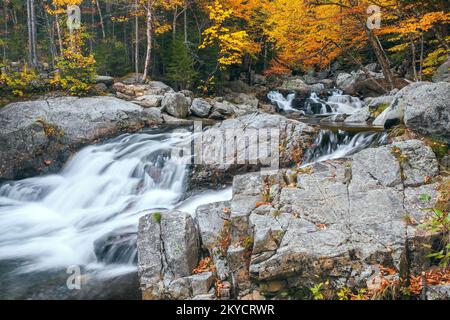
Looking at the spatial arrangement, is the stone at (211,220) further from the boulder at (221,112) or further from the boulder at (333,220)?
the boulder at (221,112)

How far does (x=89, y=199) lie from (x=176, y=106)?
6578 mm

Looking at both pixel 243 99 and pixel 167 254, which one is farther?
pixel 243 99

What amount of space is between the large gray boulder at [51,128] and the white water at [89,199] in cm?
68

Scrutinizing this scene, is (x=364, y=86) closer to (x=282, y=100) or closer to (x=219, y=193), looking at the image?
(x=282, y=100)

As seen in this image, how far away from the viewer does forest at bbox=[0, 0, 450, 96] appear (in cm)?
1381

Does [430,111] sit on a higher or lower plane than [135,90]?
lower

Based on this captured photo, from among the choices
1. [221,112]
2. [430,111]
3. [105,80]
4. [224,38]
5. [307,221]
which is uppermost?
[224,38]

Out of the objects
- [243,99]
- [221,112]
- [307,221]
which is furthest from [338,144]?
[243,99]

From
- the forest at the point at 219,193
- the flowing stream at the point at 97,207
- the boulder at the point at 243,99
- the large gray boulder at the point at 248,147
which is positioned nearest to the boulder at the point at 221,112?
the forest at the point at 219,193

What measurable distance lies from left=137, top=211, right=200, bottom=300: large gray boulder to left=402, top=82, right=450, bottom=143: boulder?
5.32 meters

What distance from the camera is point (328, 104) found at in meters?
19.5

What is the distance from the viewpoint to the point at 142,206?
8898mm

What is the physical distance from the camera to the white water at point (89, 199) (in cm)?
765
